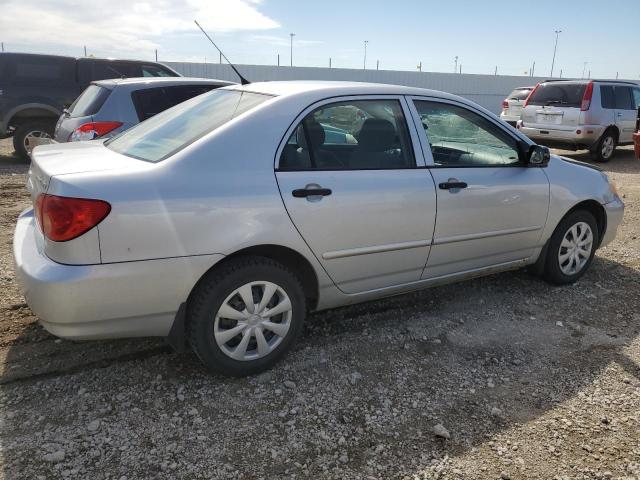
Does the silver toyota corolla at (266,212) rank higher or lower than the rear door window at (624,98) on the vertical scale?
lower

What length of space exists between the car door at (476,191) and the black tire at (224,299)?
1.09m

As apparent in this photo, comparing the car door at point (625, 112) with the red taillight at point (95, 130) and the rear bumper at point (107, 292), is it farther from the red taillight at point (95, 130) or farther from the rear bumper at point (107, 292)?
the rear bumper at point (107, 292)

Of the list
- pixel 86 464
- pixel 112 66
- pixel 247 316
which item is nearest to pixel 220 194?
pixel 247 316

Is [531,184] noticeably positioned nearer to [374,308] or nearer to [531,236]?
[531,236]

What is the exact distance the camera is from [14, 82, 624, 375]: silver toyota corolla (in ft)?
8.36

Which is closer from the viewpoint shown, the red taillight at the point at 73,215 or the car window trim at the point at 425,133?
the red taillight at the point at 73,215

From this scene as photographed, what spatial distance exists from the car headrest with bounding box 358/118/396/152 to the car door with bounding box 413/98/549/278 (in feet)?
0.78

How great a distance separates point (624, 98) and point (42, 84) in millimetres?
12136

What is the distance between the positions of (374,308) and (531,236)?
1345 millimetres

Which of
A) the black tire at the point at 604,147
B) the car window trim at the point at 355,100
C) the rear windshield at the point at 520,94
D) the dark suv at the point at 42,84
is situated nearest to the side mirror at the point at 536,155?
the car window trim at the point at 355,100

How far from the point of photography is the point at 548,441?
104 inches

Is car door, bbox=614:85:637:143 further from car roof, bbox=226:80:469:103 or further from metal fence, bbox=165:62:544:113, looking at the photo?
metal fence, bbox=165:62:544:113

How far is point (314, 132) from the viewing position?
312 centimetres

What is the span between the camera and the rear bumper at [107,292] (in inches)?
98.2
